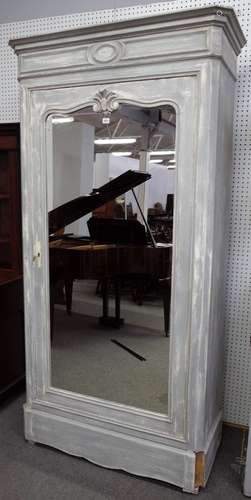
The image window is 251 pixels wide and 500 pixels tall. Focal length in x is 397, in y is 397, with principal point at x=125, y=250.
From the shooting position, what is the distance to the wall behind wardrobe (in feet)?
7.26

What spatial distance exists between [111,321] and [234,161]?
1.16 m

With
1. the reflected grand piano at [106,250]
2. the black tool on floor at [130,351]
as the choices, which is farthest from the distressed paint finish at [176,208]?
the black tool on floor at [130,351]

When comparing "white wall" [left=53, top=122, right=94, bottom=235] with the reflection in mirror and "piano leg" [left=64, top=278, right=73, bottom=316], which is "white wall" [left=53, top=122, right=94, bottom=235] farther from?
"piano leg" [left=64, top=278, right=73, bottom=316]

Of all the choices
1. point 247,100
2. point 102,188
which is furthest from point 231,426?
point 247,100

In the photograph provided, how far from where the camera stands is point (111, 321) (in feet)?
7.50

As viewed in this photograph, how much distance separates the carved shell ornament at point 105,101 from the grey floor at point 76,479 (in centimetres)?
186

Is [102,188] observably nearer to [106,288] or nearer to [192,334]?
[106,288]

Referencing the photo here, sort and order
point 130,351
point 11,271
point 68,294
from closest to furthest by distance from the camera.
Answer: point 130,351 → point 68,294 → point 11,271

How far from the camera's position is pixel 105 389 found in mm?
2182

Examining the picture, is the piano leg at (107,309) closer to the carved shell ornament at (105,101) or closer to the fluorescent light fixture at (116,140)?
the fluorescent light fixture at (116,140)

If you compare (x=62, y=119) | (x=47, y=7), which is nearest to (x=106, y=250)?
(x=62, y=119)

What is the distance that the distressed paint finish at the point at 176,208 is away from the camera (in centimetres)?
171

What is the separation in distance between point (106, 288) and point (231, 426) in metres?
1.22

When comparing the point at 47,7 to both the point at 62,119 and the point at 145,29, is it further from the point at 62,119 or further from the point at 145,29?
the point at 145,29
